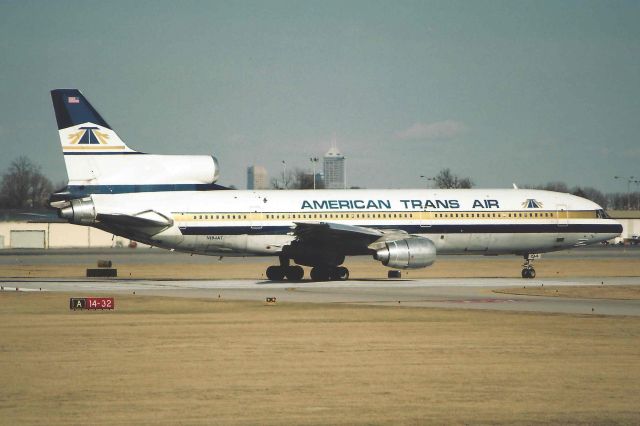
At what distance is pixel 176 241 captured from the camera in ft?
153

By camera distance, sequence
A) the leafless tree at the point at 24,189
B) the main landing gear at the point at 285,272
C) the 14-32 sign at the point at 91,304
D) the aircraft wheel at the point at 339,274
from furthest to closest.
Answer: the leafless tree at the point at 24,189
the main landing gear at the point at 285,272
the aircraft wheel at the point at 339,274
the 14-32 sign at the point at 91,304

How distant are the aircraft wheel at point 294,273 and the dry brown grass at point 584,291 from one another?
38.3 feet

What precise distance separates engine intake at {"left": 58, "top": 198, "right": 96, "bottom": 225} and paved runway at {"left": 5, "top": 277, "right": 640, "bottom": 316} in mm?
3142

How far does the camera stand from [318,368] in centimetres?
1903

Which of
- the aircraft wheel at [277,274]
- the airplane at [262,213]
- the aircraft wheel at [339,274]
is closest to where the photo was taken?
the airplane at [262,213]

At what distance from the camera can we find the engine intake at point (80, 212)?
44.8 m

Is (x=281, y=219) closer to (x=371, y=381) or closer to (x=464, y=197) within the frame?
(x=464, y=197)

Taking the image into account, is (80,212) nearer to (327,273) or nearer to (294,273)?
(294,273)

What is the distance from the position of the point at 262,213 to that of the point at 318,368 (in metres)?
28.4

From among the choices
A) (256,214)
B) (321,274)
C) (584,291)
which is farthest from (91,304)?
(584,291)

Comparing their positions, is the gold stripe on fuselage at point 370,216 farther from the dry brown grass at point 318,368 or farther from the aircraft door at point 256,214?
the dry brown grass at point 318,368

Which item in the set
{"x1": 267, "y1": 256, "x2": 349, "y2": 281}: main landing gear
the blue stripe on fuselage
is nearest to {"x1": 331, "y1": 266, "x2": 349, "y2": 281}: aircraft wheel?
{"x1": 267, "y1": 256, "x2": 349, "y2": 281}: main landing gear

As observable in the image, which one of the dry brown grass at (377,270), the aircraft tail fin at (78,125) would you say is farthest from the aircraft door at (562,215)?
the aircraft tail fin at (78,125)

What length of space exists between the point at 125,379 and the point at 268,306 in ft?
48.8
